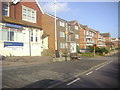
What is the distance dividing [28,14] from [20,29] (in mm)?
3748

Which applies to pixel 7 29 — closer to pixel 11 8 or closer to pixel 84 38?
pixel 11 8

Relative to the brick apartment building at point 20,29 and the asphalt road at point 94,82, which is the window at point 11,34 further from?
the asphalt road at point 94,82

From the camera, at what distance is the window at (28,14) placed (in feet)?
77.4

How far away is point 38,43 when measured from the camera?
2580 centimetres

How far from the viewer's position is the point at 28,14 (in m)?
24.4

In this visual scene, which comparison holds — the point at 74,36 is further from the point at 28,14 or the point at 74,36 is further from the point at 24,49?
the point at 24,49

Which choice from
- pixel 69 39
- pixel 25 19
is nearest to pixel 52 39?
pixel 69 39

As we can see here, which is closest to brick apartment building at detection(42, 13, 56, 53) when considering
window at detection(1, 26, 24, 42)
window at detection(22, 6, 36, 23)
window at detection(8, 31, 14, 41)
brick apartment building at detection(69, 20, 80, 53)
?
brick apartment building at detection(69, 20, 80, 53)

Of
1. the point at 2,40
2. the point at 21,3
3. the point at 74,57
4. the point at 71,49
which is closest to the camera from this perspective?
the point at 2,40

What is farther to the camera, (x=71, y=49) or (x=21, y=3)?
(x=71, y=49)

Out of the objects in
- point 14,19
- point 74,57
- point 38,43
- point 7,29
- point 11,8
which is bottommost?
point 74,57

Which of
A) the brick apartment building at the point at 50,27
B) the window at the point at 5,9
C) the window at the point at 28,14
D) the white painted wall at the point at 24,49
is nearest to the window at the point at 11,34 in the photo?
the white painted wall at the point at 24,49

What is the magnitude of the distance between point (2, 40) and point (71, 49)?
2841 cm

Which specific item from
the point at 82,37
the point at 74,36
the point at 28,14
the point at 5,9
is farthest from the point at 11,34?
the point at 82,37
